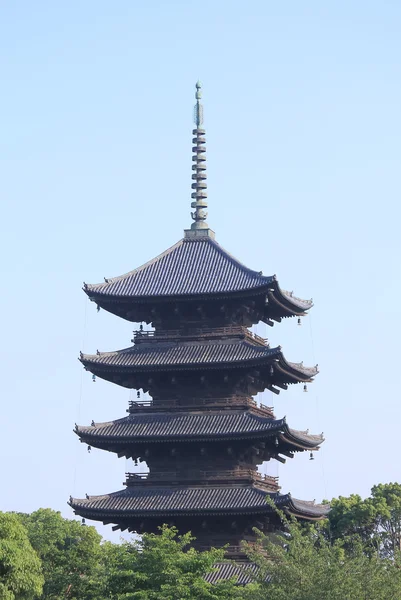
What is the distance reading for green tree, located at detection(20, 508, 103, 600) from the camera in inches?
2468

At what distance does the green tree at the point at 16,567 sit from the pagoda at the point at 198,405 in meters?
4.10

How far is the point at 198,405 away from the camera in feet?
189

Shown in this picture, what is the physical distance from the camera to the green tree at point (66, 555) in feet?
206

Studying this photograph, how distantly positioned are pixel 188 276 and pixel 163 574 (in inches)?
650

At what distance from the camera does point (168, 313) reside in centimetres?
5925

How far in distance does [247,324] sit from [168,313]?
3843mm

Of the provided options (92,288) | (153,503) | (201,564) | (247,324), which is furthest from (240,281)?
(201,564)

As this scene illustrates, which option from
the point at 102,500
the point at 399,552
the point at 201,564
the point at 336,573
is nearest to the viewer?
the point at 336,573

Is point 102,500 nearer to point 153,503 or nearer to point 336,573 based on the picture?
point 153,503

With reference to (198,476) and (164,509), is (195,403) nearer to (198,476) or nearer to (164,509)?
(198,476)

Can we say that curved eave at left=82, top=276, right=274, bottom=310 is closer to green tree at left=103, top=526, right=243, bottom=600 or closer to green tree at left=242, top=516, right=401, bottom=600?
green tree at left=103, top=526, right=243, bottom=600

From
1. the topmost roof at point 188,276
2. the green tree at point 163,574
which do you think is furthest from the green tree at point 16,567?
the topmost roof at point 188,276

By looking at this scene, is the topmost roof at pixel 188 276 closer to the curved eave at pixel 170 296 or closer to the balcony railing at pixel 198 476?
the curved eave at pixel 170 296

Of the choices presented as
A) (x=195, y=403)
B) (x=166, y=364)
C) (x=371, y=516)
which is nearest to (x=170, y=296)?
(x=166, y=364)
